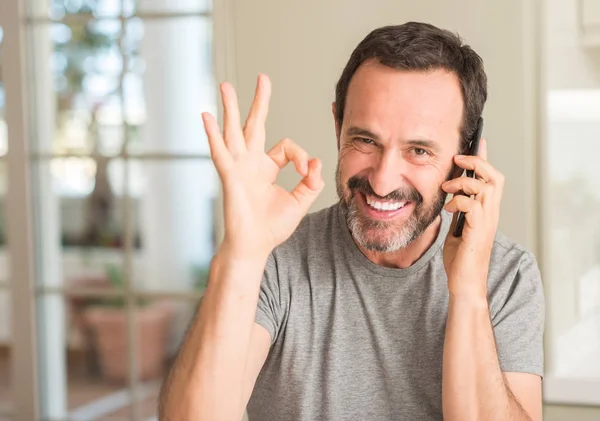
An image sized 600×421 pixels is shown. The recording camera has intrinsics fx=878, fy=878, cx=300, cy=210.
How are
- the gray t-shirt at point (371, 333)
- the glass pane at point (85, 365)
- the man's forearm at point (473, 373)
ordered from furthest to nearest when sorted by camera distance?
the glass pane at point (85, 365) → the gray t-shirt at point (371, 333) → the man's forearm at point (473, 373)

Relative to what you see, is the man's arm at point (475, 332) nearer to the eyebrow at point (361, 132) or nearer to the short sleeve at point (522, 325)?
the short sleeve at point (522, 325)

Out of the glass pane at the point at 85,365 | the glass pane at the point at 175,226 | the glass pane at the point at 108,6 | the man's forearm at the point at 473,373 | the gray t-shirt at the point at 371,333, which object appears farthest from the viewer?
the glass pane at the point at 175,226

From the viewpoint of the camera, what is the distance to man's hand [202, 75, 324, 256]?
4.54 ft

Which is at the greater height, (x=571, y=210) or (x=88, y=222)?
(x=571, y=210)

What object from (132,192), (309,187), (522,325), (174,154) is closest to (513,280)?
(522,325)

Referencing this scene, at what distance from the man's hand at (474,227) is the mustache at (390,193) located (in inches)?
2.2

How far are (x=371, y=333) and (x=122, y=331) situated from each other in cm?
363

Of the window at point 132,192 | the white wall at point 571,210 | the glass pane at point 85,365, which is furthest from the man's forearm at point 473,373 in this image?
the window at point 132,192

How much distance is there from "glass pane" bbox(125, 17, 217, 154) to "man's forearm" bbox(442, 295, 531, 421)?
3695 millimetres

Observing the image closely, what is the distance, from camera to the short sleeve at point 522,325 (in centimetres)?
162

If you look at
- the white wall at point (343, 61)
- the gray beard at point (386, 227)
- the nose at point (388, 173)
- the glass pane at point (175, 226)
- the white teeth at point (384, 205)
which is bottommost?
the glass pane at point (175, 226)

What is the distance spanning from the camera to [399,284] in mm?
1691

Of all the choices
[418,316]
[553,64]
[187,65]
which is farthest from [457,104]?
[187,65]

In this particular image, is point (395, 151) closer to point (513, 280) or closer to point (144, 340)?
point (513, 280)
